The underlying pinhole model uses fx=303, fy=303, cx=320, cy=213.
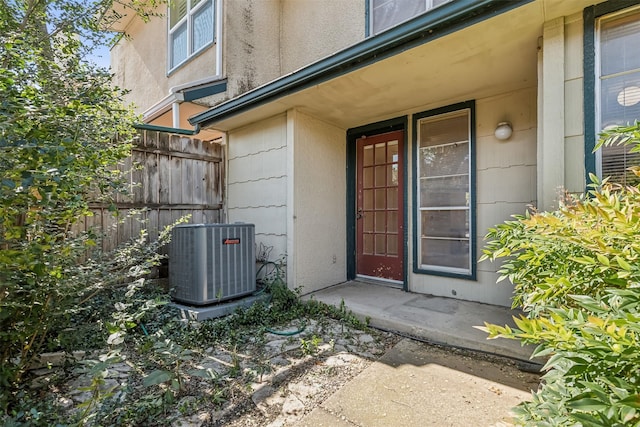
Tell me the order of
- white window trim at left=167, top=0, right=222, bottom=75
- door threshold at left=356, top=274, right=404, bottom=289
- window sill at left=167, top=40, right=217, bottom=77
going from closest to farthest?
door threshold at left=356, top=274, right=404, bottom=289 → white window trim at left=167, top=0, right=222, bottom=75 → window sill at left=167, top=40, right=217, bottom=77

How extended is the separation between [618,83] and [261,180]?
356 cm

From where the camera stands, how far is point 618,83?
201cm

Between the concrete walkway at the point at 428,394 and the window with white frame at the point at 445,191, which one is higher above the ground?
the window with white frame at the point at 445,191

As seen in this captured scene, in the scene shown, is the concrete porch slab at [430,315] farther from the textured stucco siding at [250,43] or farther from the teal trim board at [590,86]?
the textured stucco siding at [250,43]

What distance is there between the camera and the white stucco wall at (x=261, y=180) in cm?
393

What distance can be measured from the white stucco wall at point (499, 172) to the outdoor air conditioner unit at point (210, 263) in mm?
2447

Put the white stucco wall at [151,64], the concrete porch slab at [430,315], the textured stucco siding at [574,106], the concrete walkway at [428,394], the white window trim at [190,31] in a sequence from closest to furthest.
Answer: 1. the concrete walkway at [428,394]
2. the textured stucco siding at [574,106]
3. the concrete porch slab at [430,315]
4. the white window trim at [190,31]
5. the white stucco wall at [151,64]

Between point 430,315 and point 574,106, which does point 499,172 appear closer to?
point 574,106

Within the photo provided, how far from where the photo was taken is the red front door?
4133mm

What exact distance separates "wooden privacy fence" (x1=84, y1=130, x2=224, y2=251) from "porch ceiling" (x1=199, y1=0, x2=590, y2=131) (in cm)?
68

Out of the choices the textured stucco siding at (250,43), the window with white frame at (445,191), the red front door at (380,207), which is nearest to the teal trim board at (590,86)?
the window with white frame at (445,191)

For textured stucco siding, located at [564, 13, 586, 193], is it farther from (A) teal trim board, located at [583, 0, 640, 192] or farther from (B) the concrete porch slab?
(B) the concrete porch slab

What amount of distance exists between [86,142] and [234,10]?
15.7 ft

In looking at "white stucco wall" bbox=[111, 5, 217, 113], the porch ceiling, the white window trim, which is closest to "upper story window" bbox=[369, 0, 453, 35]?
the porch ceiling
